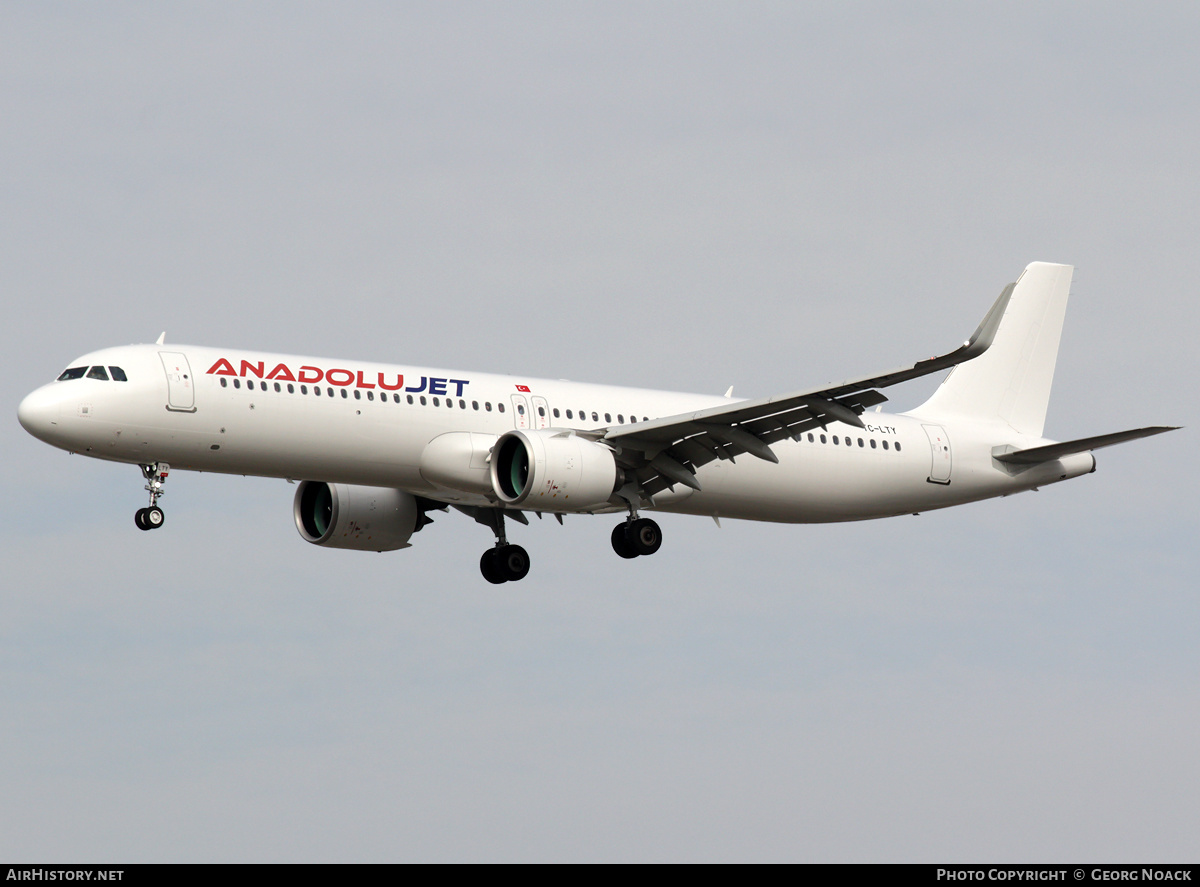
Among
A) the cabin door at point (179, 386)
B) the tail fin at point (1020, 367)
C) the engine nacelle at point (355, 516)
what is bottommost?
the cabin door at point (179, 386)

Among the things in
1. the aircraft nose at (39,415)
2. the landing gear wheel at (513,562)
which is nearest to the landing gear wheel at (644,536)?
the landing gear wheel at (513,562)

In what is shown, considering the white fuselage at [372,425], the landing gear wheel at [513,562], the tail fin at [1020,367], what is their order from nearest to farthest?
the white fuselage at [372,425]
the landing gear wheel at [513,562]
the tail fin at [1020,367]

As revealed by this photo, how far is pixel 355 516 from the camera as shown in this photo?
1747 inches

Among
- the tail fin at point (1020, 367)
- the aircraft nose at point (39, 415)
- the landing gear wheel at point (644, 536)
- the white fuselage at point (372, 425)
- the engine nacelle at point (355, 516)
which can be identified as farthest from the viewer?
the tail fin at point (1020, 367)

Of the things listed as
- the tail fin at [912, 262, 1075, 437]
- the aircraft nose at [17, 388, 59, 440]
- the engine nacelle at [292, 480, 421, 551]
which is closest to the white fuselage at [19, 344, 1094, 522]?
the aircraft nose at [17, 388, 59, 440]

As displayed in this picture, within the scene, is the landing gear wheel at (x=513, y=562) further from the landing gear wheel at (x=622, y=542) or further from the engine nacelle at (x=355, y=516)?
the landing gear wheel at (x=622, y=542)

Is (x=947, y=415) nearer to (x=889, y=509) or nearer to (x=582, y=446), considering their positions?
(x=889, y=509)

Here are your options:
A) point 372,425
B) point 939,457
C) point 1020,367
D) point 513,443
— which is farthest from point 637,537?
point 1020,367

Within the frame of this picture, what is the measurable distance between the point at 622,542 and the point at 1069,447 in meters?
11.7

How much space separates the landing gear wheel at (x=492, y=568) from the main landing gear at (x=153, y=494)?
9976mm

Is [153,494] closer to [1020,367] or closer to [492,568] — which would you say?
[492,568]

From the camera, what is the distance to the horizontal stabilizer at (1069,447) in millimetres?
39812

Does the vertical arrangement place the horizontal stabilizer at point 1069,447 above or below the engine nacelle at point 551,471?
above

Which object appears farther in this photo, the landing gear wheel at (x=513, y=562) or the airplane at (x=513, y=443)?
the landing gear wheel at (x=513, y=562)
